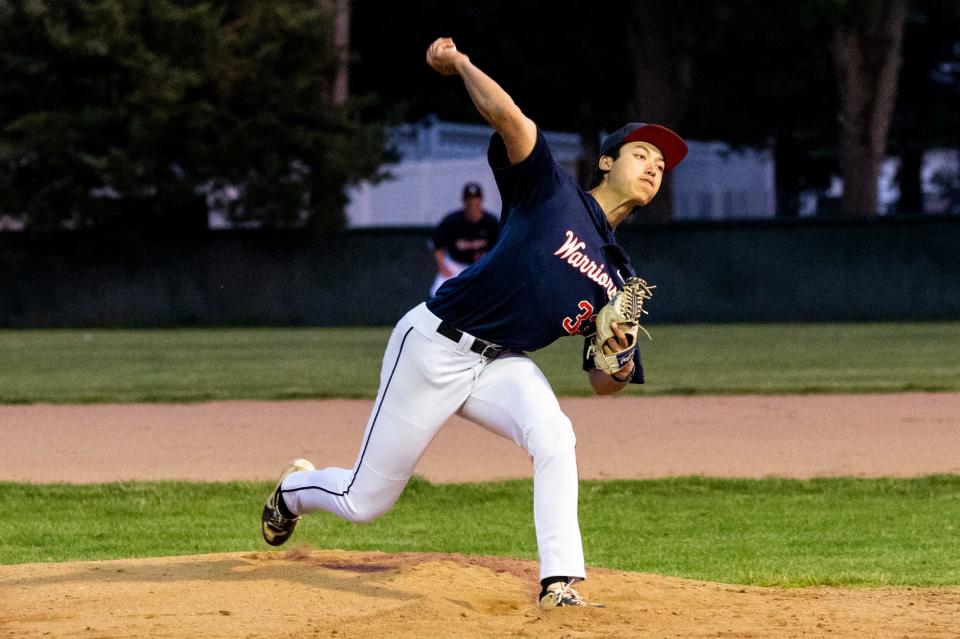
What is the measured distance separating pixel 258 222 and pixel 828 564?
21.6 meters

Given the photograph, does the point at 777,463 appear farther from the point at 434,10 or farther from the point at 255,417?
the point at 434,10

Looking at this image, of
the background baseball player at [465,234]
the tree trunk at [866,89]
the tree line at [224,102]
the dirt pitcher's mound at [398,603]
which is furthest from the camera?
the tree trunk at [866,89]

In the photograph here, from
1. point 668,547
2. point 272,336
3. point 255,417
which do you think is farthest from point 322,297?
point 668,547

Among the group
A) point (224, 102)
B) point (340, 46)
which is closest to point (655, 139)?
point (224, 102)

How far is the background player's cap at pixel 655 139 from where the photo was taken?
5.09 m

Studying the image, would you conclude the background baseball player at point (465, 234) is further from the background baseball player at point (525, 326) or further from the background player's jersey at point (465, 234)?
the background baseball player at point (525, 326)

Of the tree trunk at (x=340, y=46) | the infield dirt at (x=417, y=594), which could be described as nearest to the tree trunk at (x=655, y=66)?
the tree trunk at (x=340, y=46)

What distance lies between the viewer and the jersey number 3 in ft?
16.1

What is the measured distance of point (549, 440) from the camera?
484 centimetres

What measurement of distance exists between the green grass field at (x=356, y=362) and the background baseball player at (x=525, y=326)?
26.2 ft

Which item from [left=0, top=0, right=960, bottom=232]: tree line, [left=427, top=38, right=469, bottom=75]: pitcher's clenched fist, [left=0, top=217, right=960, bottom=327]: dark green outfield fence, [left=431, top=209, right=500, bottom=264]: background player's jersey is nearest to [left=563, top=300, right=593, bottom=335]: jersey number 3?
[left=427, top=38, right=469, bottom=75]: pitcher's clenched fist

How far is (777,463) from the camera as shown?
9305 mm

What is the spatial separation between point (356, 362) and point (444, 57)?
12.7 m

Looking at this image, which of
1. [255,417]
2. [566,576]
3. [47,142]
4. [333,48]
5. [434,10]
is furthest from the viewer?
[434,10]
